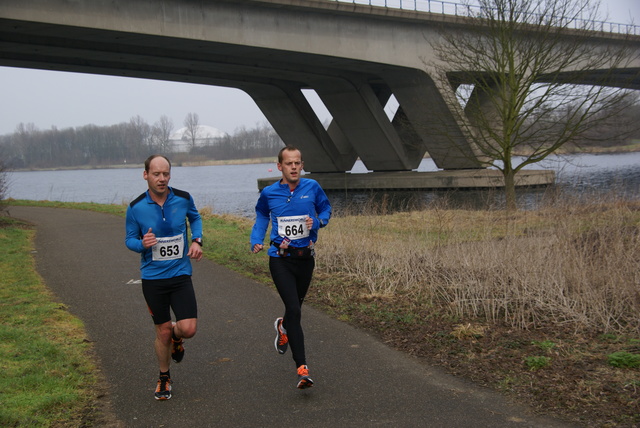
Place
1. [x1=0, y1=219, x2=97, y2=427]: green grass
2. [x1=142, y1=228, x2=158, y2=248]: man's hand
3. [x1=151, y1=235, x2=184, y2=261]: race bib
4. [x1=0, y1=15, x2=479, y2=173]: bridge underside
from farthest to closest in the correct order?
[x1=0, y1=15, x2=479, y2=173]: bridge underside, [x1=151, y1=235, x2=184, y2=261]: race bib, [x1=142, y1=228, x2=158, y2=248]: man's hand, [x1=0, y1=219, x2=97, y2=427]: green grass

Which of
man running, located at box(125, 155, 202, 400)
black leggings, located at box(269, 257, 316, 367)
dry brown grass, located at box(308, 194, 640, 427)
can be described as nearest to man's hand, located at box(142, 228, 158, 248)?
man running, located at box(125, 155, 202, 400)

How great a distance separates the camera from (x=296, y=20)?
3084 centimetres

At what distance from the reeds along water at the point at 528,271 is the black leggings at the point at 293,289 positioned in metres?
2.45

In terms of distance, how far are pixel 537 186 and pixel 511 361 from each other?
106 feet

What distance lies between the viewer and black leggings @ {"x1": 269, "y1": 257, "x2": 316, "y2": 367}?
17.8 ft

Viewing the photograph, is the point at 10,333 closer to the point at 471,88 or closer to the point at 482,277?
the point at 482,277

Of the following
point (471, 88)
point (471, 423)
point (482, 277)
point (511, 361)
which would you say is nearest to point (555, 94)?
point (471, 88)

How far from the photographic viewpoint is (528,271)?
26.1ft

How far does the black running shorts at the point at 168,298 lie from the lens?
5.28m

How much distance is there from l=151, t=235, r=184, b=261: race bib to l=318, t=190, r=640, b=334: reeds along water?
3.49m

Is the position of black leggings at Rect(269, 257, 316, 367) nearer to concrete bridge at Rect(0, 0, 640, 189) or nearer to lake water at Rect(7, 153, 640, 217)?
lake water at Rect(7, 153, 640, 217)

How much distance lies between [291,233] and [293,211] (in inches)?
7.5

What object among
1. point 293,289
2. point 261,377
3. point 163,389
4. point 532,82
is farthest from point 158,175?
point 532,82

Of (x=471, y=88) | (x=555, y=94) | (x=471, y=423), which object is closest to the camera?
(x=471, y=423)
